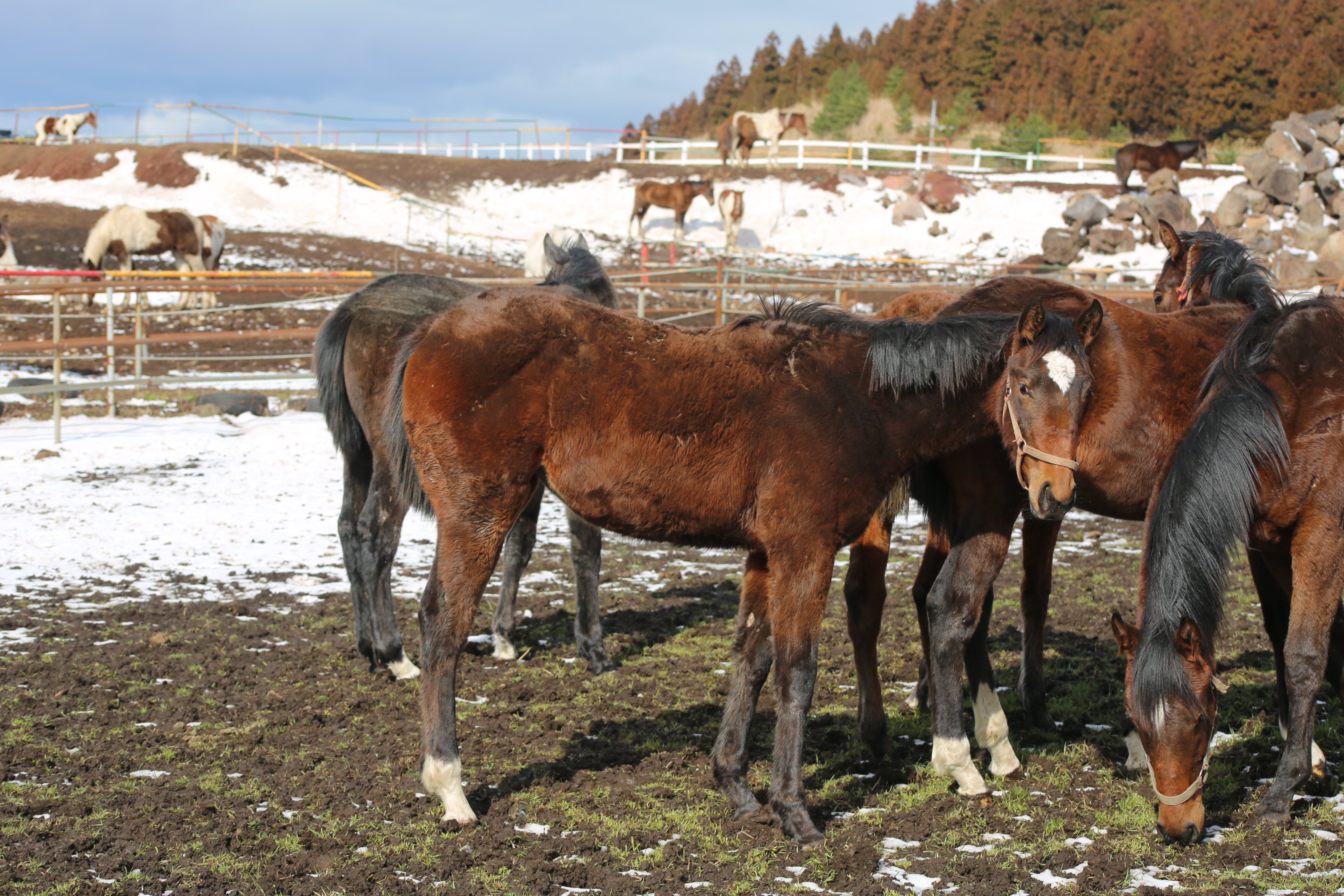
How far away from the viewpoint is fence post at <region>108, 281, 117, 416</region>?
37.7 ft

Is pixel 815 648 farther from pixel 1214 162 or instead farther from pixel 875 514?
pixel 1214 162

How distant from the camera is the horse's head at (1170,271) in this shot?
556cm

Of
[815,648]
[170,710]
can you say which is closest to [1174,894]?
[815,648]

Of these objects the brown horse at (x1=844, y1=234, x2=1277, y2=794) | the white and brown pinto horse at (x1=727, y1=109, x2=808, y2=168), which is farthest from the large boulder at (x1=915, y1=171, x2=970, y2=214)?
the brown horse at (x1=844, y1=234, x2=1277, y2=794)

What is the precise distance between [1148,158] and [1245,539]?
2853 cm

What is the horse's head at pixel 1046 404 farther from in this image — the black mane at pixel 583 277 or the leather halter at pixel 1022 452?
the black mane at pixel 583 277

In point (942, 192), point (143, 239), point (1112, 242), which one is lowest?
point (143, 239)

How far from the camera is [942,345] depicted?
147 inches

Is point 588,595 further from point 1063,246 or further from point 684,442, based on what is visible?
point 1063,246

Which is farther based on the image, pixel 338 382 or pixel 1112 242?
pixel 1112 242

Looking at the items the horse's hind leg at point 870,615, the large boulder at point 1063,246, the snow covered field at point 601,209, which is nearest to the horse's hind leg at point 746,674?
the horse's hind leg at point 870,615

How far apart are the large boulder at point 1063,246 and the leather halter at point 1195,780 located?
22.5m

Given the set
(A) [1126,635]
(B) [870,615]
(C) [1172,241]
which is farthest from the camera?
(C) [1172,241]

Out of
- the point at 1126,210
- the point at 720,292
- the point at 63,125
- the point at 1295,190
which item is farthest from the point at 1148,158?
the point at 63,125
